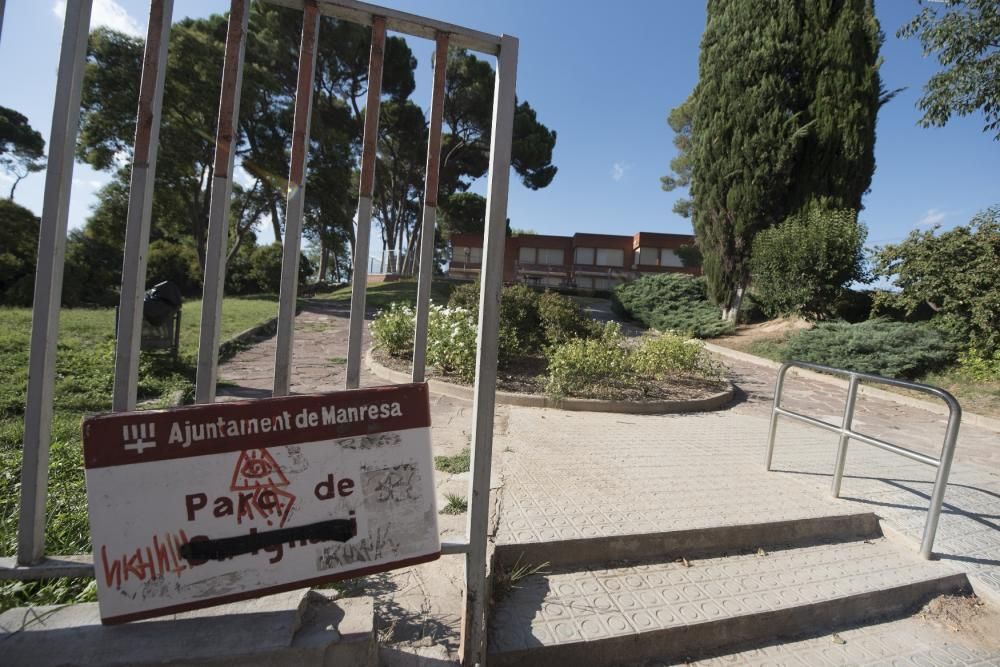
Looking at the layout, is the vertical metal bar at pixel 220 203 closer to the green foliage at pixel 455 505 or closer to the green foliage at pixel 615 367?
the green foliage at pixel 455 505

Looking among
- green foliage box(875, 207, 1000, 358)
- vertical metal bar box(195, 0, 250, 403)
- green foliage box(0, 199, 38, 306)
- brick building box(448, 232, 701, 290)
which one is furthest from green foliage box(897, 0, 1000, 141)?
brick building box(448, 232, 701, 290)

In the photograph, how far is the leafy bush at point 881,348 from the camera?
8.99m

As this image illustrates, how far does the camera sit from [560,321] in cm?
791

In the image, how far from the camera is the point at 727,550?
9.20 ft

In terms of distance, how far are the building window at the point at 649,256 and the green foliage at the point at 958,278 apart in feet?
110

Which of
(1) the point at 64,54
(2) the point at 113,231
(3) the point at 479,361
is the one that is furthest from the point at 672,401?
(2) the point at 113,231

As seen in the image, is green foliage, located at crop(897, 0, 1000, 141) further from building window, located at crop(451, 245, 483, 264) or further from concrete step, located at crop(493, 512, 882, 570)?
building window, located at crop(451, 245, 483, 264)

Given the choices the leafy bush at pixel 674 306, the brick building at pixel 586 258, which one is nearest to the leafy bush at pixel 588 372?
the leafy bush at pixel 674 306

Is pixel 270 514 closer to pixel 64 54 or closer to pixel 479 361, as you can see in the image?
pixel 479 361

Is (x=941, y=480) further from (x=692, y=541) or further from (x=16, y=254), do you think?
(x=16, y=254)

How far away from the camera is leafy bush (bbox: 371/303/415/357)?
24.7ft

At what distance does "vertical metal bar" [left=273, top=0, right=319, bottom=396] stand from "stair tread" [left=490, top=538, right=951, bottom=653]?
4.68ft

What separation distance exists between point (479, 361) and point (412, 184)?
30.4 m

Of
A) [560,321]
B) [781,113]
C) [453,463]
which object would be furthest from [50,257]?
[781,113]
